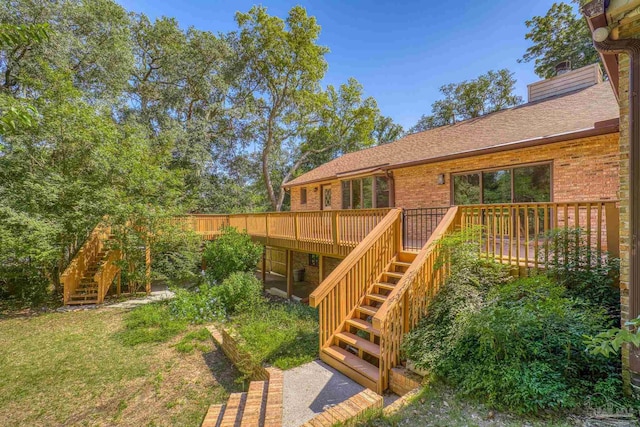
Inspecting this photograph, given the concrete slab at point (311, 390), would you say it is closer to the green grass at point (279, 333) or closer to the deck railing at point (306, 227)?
the green grass at point (279, 333)

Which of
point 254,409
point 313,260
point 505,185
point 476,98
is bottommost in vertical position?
point 254,409

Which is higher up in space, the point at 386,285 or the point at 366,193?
the point at 366,193

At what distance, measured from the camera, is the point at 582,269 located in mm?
4227

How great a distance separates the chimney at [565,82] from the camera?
9961mm

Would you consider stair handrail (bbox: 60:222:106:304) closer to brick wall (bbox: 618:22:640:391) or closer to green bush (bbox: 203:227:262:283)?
green bush (bbox: 203:227:262:283)

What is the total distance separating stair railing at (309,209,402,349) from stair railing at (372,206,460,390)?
112 centimetres

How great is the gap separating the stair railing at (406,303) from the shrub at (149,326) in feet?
18.3

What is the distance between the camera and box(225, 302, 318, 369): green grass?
5.38m

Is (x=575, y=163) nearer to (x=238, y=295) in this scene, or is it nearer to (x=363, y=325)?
(x=363, y=325)

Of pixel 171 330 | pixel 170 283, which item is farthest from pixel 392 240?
pixel 170 283

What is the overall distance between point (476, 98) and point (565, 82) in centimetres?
1604

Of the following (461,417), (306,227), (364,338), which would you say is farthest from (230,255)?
(461,417)

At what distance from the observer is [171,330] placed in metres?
7.49

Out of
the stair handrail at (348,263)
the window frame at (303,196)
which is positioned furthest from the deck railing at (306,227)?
the window frame at (303,196)
